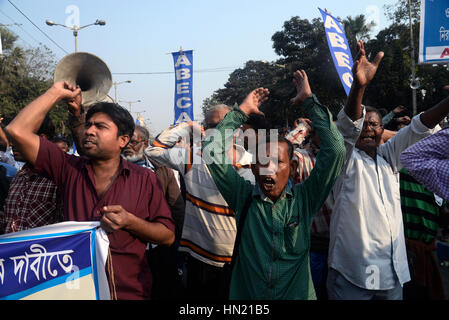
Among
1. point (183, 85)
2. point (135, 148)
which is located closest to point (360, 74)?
point (135, 148)

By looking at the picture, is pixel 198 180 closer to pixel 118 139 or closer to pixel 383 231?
pixel 118 139

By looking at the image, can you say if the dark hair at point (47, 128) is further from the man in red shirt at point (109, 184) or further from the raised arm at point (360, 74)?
the raised arm at point (360, 74)

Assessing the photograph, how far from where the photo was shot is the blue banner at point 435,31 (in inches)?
187

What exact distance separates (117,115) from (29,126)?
528 millimetres

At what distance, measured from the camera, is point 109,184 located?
2.25 metres

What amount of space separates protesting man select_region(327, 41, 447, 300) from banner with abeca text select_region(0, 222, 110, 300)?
151 cm

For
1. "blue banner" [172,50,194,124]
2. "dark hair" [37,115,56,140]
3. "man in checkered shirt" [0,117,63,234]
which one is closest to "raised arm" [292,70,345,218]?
"man in checkered shirt" [0,117,63,234]

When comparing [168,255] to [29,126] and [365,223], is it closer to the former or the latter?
[365,223]

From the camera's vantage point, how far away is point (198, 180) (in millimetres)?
3121

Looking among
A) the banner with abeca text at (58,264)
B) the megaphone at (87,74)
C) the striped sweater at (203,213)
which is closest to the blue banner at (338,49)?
the striped sweater at (203,213)

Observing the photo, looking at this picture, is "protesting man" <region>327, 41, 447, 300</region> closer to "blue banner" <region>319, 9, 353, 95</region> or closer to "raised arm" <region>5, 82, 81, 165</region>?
"raised arm" <region>5, 82, 81, 165</region>

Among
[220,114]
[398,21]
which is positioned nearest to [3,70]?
[398,21]

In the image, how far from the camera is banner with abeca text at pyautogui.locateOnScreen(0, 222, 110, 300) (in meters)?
2.06
